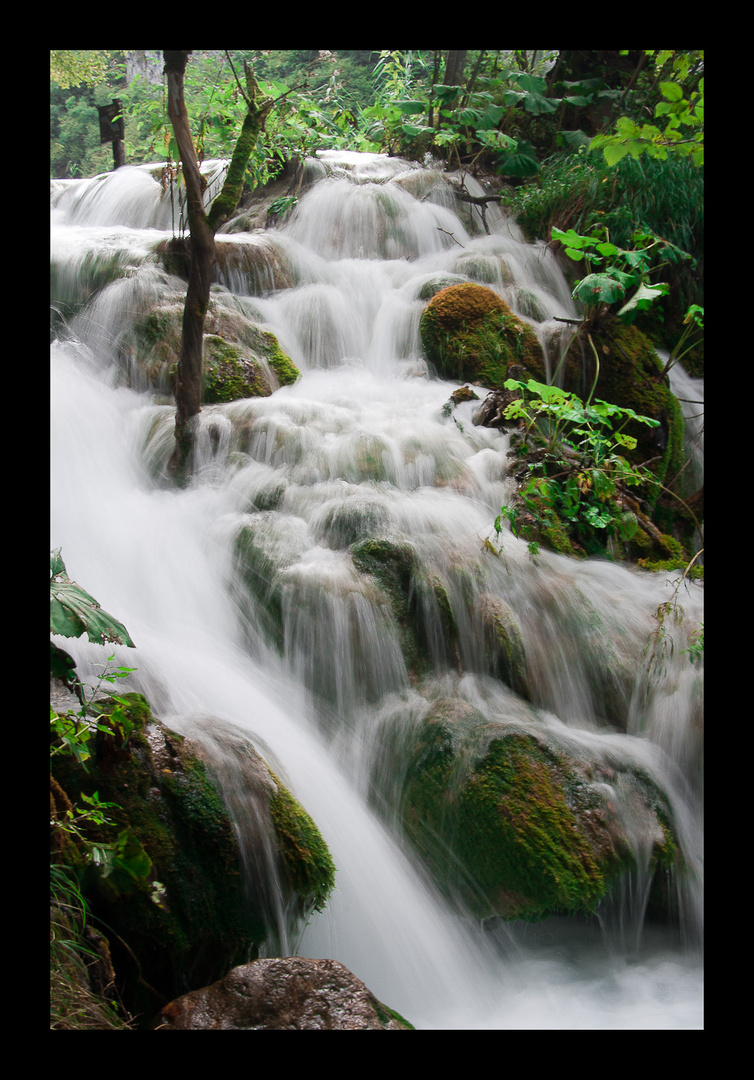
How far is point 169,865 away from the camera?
1.66 meters

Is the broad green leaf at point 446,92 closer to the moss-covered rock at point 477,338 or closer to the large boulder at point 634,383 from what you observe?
the moss-covered rock at point 477,338

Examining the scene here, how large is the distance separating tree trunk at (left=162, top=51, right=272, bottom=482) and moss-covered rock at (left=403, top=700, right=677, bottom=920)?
1.80m

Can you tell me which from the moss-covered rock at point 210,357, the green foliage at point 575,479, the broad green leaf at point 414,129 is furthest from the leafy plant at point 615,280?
the broad green leaf at point 414,129

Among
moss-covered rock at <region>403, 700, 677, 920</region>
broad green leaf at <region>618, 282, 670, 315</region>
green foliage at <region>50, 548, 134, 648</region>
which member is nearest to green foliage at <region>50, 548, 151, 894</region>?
green foliage at <region>50, 548, 134, 648</region>

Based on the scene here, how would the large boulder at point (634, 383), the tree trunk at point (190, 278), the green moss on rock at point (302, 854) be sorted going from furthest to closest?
the large boulder at point (634, 383) → the tree trunk at point (190, 278) → the green moss on rock at point (302, 854)

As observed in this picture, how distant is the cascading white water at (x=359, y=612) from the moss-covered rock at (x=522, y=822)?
7cm

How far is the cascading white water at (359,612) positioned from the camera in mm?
2021

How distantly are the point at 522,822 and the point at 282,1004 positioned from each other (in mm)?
946

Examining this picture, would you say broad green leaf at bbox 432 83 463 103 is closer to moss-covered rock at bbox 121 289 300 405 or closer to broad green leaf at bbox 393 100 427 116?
broad green leaf at bbox 393 100 427 116

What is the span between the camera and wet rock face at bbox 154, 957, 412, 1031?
4.61ft

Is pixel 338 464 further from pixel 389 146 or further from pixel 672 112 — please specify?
pixel 389 146

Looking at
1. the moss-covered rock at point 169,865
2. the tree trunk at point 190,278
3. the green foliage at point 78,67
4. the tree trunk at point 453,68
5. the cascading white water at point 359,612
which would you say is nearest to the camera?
the moss-covered rock at point 169,865

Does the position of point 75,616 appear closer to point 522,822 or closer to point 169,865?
point 169,865
